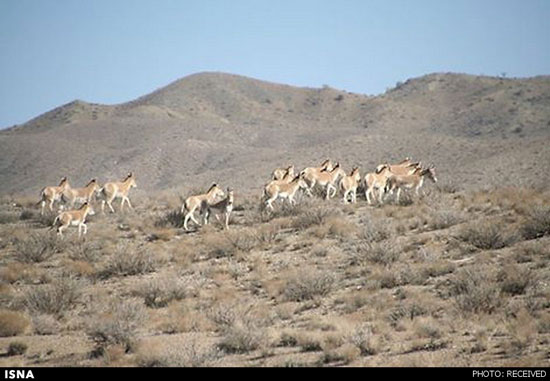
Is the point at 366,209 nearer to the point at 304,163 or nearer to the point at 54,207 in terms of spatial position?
the point at 54,207

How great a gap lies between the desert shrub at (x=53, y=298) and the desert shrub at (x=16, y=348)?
7.73 ft

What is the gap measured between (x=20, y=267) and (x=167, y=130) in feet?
228

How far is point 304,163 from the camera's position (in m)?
59.5

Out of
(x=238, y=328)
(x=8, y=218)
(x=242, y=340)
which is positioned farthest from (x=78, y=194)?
(x=242, y=340)

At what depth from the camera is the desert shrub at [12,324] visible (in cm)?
1205

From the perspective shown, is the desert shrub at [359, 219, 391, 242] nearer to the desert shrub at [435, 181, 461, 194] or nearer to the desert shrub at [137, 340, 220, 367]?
the desert shrub at [435, 181, 461, 194]

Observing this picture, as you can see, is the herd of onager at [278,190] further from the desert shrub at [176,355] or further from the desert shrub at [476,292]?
the desert shrub at [176,355]

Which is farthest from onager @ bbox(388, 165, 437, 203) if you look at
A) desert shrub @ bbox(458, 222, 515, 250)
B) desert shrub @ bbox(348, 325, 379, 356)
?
desert shrub @ bbox(348, 325, 379, 356)

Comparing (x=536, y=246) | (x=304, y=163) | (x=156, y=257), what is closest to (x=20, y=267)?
(x=156, y=257)

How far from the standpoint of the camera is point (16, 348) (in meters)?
10.9

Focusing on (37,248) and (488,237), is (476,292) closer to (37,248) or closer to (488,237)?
(488,237)

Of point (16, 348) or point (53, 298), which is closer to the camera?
point (16, 348)

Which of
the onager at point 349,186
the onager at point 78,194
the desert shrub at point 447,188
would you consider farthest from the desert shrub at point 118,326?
the desert shrub at point 447,188

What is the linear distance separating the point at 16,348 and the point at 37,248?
847 cm
